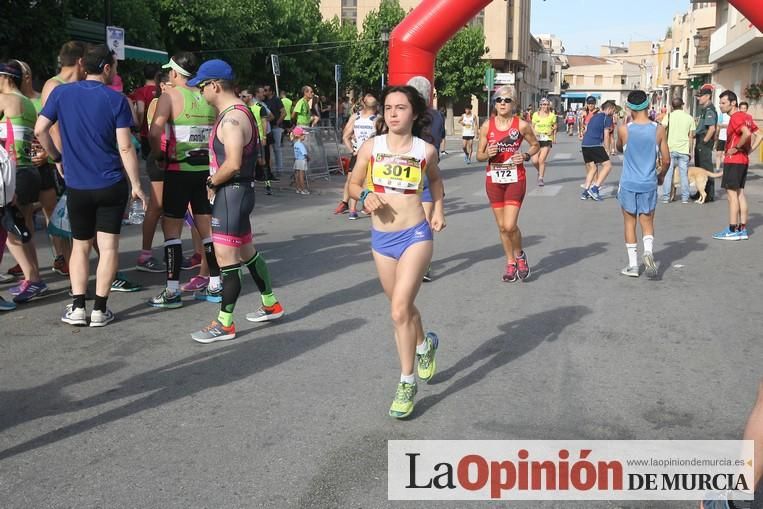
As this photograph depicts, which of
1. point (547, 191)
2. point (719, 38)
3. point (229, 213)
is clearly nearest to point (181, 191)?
point (229, 213)

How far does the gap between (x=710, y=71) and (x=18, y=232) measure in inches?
1783

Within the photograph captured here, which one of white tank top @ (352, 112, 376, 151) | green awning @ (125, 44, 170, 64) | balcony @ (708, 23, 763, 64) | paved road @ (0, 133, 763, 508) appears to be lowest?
paved road @ (0, 133, 763, 508)

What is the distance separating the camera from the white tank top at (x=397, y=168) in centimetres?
439

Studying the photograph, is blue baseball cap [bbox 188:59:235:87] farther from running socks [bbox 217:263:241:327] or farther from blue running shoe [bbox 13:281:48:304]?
blue running shoe [bbox 13:281:48:304]

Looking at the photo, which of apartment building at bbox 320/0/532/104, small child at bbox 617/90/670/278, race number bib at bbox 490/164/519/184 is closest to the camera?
race number bib at bbox 490/164/519/184

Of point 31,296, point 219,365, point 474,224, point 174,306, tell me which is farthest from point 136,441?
point 474,224

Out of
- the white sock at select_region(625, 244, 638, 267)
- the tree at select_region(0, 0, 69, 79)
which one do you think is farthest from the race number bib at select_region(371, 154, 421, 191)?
the tree at select_region(0, 0, 69, 79)

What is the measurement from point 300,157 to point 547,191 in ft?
16.5

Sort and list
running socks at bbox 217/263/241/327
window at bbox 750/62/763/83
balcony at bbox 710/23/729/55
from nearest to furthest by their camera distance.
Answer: running socks at bbox 217/263/241/327 < window at bbox 750/62/763/83 < balcony at bbox 710/23/729/55

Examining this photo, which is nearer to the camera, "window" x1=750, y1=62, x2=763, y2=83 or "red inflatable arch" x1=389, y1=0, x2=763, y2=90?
"red inflatable arch" x1=389, y1=0, x2=763, y2=90

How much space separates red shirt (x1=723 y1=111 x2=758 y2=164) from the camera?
10297mm

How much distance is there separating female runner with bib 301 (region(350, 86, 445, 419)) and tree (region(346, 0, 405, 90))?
52.8 metres

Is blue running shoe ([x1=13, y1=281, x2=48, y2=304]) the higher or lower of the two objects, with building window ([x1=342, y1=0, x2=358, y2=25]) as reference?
lower

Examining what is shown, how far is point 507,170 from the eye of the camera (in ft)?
25.1
